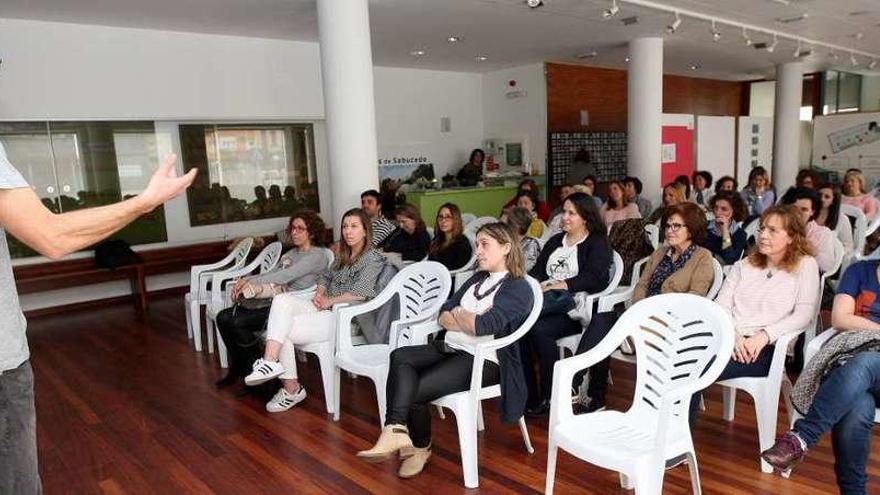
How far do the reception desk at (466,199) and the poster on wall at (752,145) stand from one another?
537cm

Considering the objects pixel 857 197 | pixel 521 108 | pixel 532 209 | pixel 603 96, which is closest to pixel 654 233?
pixel 532 209

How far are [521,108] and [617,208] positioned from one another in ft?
14.3

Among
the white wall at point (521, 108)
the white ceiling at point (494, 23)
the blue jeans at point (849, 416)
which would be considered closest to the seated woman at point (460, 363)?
the blue jeans at point (849, 416)

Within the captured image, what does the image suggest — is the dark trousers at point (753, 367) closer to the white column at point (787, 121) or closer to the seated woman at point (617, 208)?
the seated woman at point (617, 208)

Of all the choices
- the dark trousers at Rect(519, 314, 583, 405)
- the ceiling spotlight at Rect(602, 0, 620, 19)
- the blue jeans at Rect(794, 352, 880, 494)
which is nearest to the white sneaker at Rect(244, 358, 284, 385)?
the dark trousers at Rect(519, 314, 583, 405)

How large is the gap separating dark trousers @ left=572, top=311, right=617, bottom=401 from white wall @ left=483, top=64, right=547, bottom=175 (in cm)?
701

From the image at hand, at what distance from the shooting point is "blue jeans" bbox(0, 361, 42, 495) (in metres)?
1.52

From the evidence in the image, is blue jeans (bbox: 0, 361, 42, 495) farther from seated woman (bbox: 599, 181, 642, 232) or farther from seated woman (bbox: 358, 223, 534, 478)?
seated woman (bbox: 599, 181, 642, 232)

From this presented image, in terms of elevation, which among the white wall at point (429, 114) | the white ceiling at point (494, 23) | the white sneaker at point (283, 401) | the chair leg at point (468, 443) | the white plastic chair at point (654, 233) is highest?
the white ceiling at point (494, 23)

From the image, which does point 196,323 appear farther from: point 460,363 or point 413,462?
point 460,363

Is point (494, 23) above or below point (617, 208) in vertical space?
above

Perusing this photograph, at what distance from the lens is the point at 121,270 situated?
6.93 m

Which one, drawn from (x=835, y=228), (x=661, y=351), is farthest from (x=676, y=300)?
(x=835, y=228)

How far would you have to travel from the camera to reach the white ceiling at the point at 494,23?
6.12 meters
